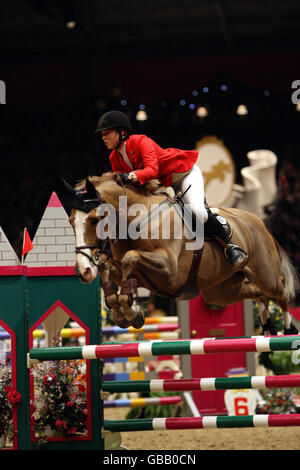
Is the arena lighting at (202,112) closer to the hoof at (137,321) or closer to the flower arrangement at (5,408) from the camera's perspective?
the flower arrangement at (5,408)

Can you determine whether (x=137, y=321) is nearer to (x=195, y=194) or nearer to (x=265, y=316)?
(x=195, y=194)

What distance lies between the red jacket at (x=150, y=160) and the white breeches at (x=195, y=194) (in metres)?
0.06

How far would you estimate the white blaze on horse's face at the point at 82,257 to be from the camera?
3018 millimetres

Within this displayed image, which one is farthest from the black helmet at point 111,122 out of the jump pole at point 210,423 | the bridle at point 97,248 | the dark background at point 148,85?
the dark background at point 148,85

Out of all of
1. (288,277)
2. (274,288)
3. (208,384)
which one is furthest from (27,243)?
(288,277)

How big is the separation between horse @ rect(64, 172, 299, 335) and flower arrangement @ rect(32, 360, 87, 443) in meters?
0.88

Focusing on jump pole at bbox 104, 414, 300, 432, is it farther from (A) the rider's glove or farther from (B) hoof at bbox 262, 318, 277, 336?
(A) the rider's glove

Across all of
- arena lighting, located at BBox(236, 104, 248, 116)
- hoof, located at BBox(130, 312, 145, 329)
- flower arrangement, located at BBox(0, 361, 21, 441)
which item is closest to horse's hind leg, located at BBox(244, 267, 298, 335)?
hoof, located at BBox(130, 312, 145, 329)

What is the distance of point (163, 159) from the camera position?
3.42m

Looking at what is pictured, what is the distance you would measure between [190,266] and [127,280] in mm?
442

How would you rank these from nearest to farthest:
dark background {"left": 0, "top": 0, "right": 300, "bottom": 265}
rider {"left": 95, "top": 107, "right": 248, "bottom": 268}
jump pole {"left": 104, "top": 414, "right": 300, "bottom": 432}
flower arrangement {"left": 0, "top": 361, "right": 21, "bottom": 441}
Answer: rider {"left": 95, "top": 107, "right": 248, "bottom": 268}, jump pole {"left": 104, "top": 414, "right": 300, "bottom": 432}, flower arrangement {"left": 0, "top": 361, "right": 21, "bottom": 441}, dark background {"left": 0, "top": 0, "right": 300, "bottom": 265}

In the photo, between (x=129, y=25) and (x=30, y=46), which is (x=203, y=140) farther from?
(x=30, y=46)

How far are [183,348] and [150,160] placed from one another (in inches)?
35.5

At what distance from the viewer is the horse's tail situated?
3812 mm
